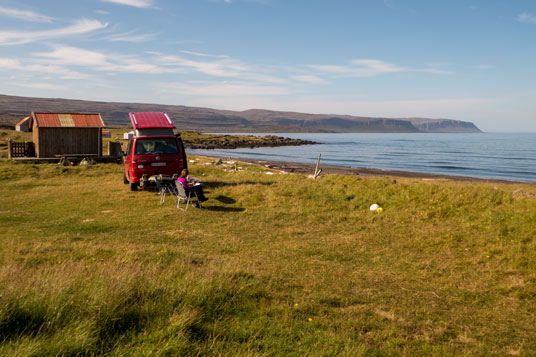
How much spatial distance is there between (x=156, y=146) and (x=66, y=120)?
15861 millimetres

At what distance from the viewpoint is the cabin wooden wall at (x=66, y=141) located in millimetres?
27375

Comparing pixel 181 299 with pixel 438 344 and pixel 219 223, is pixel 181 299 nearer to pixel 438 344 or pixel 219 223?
pixel 438 344

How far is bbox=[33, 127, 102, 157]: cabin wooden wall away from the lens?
89.8 feet

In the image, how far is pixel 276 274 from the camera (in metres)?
6.91

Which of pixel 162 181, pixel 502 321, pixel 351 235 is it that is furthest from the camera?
pixel 162 181

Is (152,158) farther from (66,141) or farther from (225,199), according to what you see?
(66,141)

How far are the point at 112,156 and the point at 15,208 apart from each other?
1573cm

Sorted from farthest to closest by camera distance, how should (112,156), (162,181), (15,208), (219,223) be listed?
→ (112,156), (162,181), (15,208), (219,223)

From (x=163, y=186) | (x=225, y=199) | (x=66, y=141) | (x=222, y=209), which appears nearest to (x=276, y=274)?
(x=222, y=209)

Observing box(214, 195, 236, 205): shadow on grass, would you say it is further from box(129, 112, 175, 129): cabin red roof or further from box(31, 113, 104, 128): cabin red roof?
box(31, 113, 104, 128): cabin red roof

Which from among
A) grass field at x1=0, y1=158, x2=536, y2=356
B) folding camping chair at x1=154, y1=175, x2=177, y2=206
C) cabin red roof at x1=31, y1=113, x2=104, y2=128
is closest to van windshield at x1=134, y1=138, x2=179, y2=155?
folding camping chair at x1=154, y1=175, x2=177, y2=206

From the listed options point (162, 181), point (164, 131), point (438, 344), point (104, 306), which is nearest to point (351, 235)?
point (438, 344)

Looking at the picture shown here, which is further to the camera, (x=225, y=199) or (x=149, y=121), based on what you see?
(x=149, y=121)

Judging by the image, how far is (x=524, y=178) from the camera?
40344 mm
